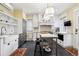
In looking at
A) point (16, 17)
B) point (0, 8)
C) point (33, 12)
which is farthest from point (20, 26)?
point (0, 8)

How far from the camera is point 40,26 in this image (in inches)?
289

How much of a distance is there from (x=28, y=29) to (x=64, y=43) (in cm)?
247

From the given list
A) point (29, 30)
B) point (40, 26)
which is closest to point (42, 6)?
point (29, 30)

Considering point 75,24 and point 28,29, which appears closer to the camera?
point 75,24

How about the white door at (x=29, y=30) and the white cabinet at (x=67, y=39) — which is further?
the white door at (x=29, y=30)

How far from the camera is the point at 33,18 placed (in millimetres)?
6812

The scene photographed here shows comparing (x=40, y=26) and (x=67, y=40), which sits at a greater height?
(x=40, y=26)

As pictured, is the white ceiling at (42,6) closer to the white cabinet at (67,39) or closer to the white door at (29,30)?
the white door at (29,30)

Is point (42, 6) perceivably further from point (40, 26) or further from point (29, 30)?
point (40, 26)

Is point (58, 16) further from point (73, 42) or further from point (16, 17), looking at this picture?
point (16, 17)

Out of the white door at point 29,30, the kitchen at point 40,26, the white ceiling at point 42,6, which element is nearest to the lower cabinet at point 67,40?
the kitchen at point 40,26

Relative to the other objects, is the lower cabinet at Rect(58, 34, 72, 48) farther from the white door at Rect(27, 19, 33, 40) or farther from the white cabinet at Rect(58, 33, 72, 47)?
the white door at Rect(27, 19, 33, 40)

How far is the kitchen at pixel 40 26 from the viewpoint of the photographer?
14.2ft

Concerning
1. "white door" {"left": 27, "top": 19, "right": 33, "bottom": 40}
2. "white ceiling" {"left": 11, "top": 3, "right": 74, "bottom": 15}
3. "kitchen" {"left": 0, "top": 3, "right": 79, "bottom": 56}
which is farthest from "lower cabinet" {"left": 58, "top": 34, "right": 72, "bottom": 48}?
"white door" {"left": 27, "top": 19, "right": 33, "bottom": 40}
